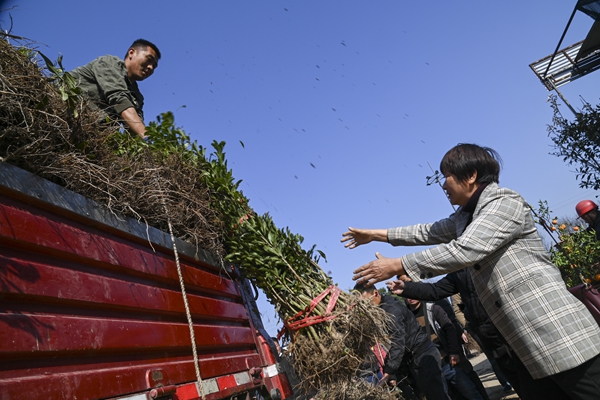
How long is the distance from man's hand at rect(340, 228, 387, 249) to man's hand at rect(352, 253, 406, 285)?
0.66 meters

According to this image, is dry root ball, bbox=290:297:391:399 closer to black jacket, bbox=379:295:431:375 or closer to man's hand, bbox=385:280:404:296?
man's hand, bbox=385:280:404:296

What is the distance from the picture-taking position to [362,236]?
353 centimetres

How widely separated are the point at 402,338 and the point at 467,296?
45.0 inches

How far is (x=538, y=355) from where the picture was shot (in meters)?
2.51

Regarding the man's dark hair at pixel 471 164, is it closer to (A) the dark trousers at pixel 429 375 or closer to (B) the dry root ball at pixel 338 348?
(B) the dry root ball at pixel 338 348

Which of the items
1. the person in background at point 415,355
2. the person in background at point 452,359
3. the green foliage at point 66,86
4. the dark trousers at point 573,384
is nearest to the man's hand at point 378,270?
the dark trousers at point 573,384

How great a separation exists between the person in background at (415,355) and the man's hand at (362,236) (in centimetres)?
175

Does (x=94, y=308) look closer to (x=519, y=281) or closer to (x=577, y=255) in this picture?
(x=519, y=281)

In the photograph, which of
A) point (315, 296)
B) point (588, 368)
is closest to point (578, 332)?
point (588, 368)

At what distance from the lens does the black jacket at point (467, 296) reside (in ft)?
12.1

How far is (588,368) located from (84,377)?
239 cm

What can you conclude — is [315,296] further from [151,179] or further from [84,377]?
[84,377]

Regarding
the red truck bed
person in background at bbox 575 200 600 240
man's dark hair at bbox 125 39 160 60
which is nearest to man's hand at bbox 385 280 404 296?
the red truck bed

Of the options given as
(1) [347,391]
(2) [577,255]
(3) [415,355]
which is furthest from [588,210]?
(1) [347,391]
